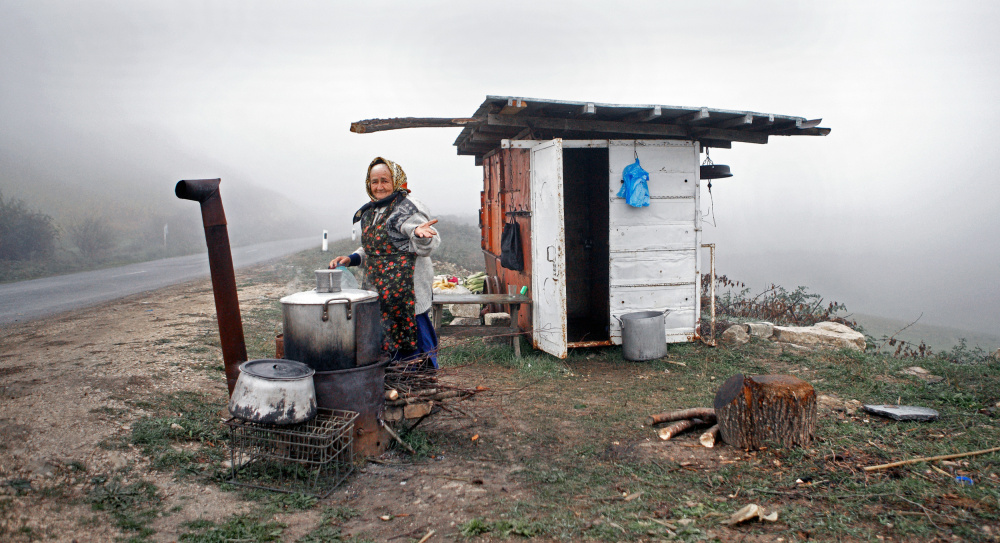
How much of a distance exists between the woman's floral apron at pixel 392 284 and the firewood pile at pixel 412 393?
0.78 ft

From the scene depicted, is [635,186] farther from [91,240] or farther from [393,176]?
[91,240]

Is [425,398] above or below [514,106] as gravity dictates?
below

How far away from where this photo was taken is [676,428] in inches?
179

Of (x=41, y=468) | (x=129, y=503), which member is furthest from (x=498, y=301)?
(x=41, y=468)

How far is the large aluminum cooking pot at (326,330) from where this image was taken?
146 inches

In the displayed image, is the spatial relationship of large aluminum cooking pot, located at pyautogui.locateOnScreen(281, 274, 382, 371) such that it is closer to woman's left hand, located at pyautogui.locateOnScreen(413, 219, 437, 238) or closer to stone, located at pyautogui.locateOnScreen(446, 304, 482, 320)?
woman's left hand, located at pyautogui.locateOnScreen(413, 219, 437, 238)

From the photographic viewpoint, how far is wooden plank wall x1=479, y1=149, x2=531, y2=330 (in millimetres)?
7566

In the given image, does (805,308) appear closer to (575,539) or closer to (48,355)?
(575,539)

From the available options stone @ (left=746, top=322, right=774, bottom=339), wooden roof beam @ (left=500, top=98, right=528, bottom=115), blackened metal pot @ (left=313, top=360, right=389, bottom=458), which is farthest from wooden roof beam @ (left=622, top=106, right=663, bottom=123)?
blackened metal pot @ (left=313, top=360, right=389, bottom=458)

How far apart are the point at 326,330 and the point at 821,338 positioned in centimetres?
717

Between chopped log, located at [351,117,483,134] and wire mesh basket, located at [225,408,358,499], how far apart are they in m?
3.03

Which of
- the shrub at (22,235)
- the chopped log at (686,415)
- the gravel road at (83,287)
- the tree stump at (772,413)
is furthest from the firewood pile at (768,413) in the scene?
the shrub at (22,235)

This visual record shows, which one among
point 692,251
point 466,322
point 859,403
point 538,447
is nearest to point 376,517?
point 538,447

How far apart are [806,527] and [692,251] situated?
5.26 m
